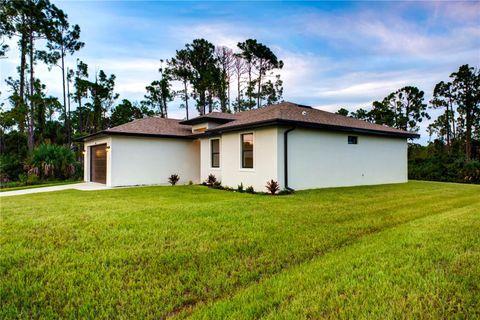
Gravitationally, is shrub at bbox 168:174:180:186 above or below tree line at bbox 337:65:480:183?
below

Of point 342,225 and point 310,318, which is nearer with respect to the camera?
point 310,318

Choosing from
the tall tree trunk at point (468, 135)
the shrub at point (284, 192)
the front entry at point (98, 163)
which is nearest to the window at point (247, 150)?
the shrub at point (284, 192)

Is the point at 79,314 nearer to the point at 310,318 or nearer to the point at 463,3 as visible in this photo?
the point at 310,318

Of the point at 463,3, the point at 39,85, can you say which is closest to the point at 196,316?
the point at 463,3

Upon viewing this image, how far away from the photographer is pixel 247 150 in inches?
459

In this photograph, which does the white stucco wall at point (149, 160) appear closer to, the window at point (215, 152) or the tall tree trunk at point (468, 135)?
the window at point (215, 152)

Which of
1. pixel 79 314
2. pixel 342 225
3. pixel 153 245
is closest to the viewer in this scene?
pixel 79 314

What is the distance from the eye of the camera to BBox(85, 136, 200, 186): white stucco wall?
13.8m

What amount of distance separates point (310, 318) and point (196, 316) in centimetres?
96

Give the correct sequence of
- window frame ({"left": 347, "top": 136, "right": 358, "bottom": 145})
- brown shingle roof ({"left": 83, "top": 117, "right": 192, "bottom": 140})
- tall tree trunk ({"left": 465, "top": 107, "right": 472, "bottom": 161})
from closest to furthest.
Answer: window frame ({"left": 347, "top": 136, "right": 358, "bottom": 145})
brown shingle roof ({"left": 83, "top": 117, "right": 192, "bottom": 140})
tall tree trunk ({"left": 465, "top": 107, "right": 472, "bottom": 161})

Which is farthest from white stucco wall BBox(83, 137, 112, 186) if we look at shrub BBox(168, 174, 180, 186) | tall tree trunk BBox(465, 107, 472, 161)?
tall tree trunk BBox(465, 107, 472, 161)

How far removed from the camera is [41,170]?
16.4m

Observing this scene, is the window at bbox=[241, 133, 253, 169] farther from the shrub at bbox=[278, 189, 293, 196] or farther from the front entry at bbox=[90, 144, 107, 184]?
the front entry at bbox=[90, 144, 107, 184]

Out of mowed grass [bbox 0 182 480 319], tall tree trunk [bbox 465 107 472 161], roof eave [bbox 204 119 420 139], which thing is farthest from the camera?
tall tree trunk [bbox 465 107 472 161]
